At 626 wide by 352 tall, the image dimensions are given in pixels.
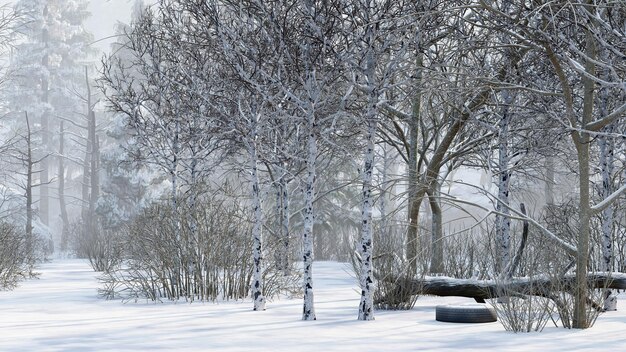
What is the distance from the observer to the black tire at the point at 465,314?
13.0 meters

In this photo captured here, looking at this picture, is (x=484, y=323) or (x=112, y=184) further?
(x=112, y=184)

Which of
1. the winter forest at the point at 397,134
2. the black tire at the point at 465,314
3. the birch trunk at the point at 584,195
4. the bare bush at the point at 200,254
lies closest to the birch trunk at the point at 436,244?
the winter forest at the point at 397,134

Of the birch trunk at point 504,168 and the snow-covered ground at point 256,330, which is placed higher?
the birch trunk at point 504,168

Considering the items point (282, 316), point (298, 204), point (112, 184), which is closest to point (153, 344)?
point (282, 316)

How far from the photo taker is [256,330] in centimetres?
1188

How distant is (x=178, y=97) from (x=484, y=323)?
32.4 feet

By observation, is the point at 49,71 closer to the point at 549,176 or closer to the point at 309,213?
the point at 549,176

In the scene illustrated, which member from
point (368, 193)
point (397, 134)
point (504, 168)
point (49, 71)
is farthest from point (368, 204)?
point (49, 71)

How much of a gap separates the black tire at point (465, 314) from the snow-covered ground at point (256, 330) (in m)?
0.21

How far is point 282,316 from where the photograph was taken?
45.7 ft

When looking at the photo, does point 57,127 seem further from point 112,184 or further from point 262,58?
point 262,58

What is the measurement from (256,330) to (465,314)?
3.20 meters

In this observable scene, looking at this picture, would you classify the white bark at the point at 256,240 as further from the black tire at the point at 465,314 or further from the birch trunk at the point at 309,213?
the black tire at the point at 465,314

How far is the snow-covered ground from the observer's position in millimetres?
10305
